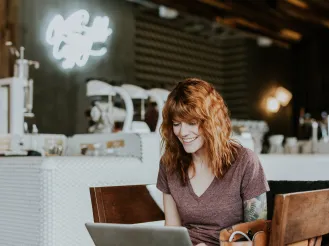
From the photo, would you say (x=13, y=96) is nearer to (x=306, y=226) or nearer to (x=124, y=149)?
(x=124, y=149)

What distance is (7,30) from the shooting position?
6016mm

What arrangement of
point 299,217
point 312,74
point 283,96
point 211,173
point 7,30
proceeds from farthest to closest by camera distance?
point 312,74 → point 283,96 → point 7,30 → point 211,173 → point 299,217

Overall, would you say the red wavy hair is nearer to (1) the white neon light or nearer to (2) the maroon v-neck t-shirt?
(2) the maroon v-neck t-shirt

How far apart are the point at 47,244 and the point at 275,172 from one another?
48.3 inches

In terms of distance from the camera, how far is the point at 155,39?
8312 mm

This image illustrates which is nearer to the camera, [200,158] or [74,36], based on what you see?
[200,158]

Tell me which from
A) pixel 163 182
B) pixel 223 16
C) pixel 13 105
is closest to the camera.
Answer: pixel 163 182

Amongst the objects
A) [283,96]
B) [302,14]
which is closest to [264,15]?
[302,14]

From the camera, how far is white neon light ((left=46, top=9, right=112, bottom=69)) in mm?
5895

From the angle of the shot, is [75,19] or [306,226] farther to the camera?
[75,19]

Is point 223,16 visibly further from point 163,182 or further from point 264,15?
point 163,182

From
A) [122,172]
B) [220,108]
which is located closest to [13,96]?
[122,172]

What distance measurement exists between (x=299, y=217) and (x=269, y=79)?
9.47m

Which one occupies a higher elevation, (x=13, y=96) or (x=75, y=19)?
(x=75, y=19)
